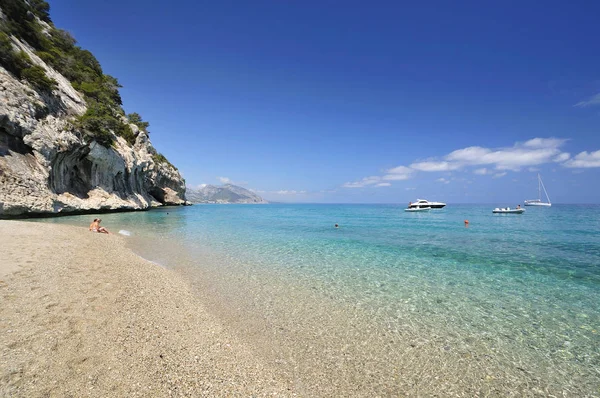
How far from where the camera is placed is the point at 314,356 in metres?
5.51

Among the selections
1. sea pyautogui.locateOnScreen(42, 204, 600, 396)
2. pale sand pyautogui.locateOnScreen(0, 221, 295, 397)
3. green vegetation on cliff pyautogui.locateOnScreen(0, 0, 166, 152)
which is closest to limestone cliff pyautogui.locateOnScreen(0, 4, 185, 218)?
green vegetation on cliff pyautogui.locateOnScreen(0, 0, 166, 152)

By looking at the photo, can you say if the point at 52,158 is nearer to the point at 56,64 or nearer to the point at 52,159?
the point at 52,159

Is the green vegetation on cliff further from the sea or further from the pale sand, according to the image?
the pale sand

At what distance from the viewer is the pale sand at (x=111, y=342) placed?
12.5ft

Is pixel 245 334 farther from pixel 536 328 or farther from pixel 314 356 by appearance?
pixel 536 328

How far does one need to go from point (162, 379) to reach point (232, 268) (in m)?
8.20

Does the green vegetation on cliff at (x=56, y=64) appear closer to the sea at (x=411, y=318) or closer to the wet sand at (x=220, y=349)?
the sea at (x=411, y=318)

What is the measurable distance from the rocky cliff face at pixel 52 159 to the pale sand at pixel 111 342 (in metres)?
22.6

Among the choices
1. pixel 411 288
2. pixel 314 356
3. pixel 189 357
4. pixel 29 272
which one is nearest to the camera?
pixel 189 357

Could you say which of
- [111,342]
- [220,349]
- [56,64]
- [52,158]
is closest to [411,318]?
[220,349]

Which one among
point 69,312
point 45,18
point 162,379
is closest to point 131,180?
point 45,18

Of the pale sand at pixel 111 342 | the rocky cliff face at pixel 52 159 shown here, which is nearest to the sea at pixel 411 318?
the pale sand at pixel 111 342

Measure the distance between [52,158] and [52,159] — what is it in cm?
15

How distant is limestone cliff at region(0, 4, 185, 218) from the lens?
24109 millimetres
